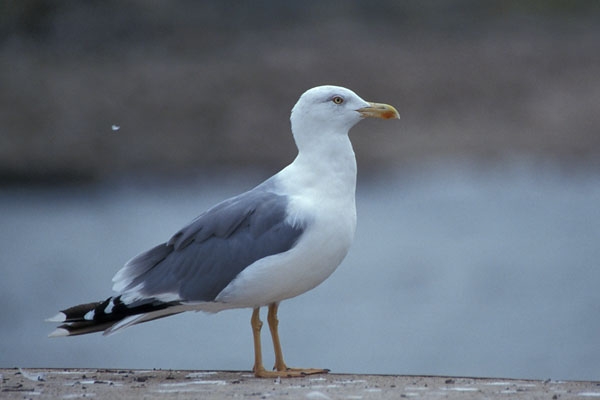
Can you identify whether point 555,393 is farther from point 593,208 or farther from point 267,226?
point 593,208

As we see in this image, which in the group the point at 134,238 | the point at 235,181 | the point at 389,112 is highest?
the point at 235,181

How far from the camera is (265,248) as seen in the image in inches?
210

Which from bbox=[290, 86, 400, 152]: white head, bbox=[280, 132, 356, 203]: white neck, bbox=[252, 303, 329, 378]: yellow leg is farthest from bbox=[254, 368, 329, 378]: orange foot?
bbox=[290, 86, 400, 152]: white head

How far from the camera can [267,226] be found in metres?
5.37

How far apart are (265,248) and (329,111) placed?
2.47 ft

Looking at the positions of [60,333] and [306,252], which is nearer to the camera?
[306,252]

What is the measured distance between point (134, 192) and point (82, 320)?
1016cm

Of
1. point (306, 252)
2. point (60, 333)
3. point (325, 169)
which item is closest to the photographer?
point (306, 252)

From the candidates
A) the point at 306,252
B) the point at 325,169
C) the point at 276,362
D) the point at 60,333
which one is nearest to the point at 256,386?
the point at 276,362

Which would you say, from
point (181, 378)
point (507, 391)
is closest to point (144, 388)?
point (181, 378)

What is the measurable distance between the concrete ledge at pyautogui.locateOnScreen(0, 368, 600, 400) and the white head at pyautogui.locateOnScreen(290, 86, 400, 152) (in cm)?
111

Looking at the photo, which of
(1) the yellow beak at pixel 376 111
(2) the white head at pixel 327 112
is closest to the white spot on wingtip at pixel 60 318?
(2) the white head at pixel 327 112

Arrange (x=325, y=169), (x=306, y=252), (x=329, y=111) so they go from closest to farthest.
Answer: (x=306, y=252) < (x=325, y=169) < (x=329, y=111)

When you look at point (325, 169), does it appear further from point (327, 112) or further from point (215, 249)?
point (215, 249)
